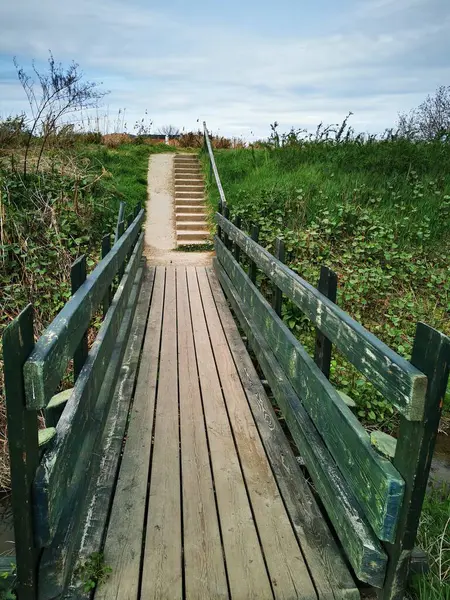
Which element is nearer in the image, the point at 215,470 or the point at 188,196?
the point at 215,470

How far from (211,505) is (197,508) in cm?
7

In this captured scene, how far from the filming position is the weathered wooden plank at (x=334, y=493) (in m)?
1.69


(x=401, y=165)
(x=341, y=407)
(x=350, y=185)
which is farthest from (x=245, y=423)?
(x=401, y=165)

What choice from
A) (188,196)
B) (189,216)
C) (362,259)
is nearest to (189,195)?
(188,196)

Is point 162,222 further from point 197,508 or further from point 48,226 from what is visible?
point 197,508

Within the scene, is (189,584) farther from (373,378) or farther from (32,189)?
(32,189)

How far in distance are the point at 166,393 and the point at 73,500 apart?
→ 161 centimetres

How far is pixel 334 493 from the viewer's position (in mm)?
2010

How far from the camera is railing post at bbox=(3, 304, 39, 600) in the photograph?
4.57ft

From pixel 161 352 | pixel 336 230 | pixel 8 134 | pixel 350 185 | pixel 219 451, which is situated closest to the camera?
pixel 219 451

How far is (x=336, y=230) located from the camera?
8.10m

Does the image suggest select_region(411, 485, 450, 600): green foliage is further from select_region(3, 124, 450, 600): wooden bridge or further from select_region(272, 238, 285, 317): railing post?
select_region(272, 238, 285, 317): railing post

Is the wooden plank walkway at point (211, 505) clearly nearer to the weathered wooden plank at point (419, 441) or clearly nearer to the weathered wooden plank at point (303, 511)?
the weathered wooden plank at point (303, 511)

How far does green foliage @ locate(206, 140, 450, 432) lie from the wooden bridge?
7.06 feet
